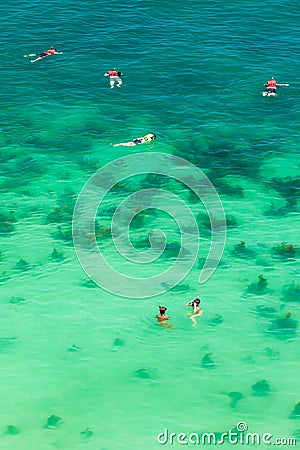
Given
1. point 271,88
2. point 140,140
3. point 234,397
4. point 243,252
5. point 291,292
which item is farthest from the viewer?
point 271,88

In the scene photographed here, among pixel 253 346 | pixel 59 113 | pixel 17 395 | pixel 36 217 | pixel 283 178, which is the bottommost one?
pixel 17 395

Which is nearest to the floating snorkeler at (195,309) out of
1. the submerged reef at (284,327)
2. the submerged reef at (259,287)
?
the submerged reef at (259,287)

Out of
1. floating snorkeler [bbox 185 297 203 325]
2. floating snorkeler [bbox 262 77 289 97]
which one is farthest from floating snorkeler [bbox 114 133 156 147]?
floating snorkeler [bbox 185 297 203 325]

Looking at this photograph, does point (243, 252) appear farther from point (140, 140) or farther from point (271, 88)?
point (271, 88)

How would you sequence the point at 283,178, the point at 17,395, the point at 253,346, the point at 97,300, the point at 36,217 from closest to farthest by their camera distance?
the point at 17,395, the point at 253,346, the point at 97,300, the point at 36,217, the point at 283,178

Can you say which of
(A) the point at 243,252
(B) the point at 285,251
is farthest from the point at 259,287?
(B) the point at 285,251

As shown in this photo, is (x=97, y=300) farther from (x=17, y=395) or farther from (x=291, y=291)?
(x=291, y=291)

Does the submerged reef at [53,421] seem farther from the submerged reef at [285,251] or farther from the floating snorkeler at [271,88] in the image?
the floating snorkeler at [271,88]

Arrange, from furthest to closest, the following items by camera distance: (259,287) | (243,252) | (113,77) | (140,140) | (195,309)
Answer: (113,77) < (140,140) < (243,252) < (259,287) < (195,309)

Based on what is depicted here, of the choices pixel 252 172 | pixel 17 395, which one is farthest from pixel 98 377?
pixel 252 172
